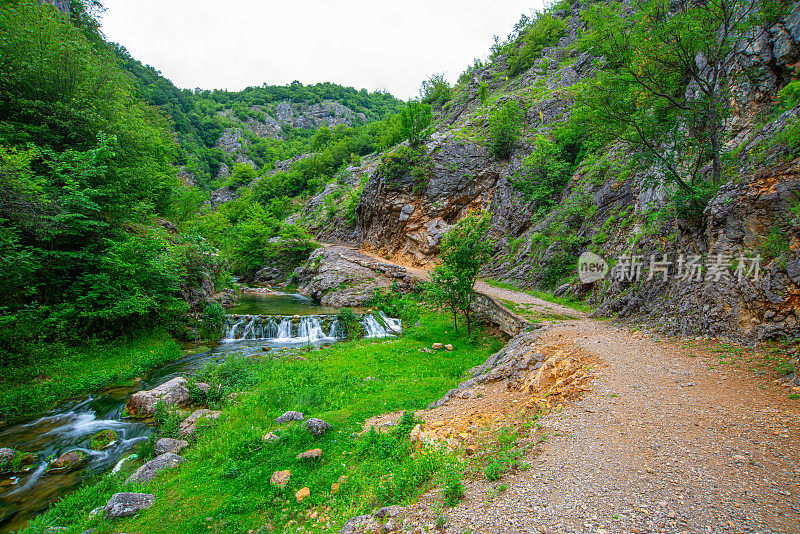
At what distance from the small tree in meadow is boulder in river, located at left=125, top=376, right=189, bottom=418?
11.0 metres

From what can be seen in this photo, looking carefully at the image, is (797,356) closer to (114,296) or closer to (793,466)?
(793,466)

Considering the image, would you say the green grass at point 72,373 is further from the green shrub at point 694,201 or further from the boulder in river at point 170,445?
the green shrub at point 694,201

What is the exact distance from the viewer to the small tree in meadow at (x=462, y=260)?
1545cm

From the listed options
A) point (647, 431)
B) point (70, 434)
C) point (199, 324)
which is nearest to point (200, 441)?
point (70, 434)

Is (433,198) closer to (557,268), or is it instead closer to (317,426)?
(557,268)

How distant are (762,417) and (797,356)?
2.76 m

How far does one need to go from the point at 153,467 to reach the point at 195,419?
2223 mm

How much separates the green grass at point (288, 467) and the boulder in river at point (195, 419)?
346 millimetres

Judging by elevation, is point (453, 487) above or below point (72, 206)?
below

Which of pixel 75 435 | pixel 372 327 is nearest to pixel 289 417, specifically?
pixel 75 435

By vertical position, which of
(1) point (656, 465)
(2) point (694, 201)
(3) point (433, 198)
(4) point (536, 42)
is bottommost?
(1) point (656, 465)

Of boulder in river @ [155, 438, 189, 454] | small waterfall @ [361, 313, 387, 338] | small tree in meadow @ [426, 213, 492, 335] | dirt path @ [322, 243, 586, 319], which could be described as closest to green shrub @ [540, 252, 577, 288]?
dirt path @ [322, 243, 586, 319]

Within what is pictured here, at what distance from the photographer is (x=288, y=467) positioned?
20.1ft

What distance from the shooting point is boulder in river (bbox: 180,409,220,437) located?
324 inches
